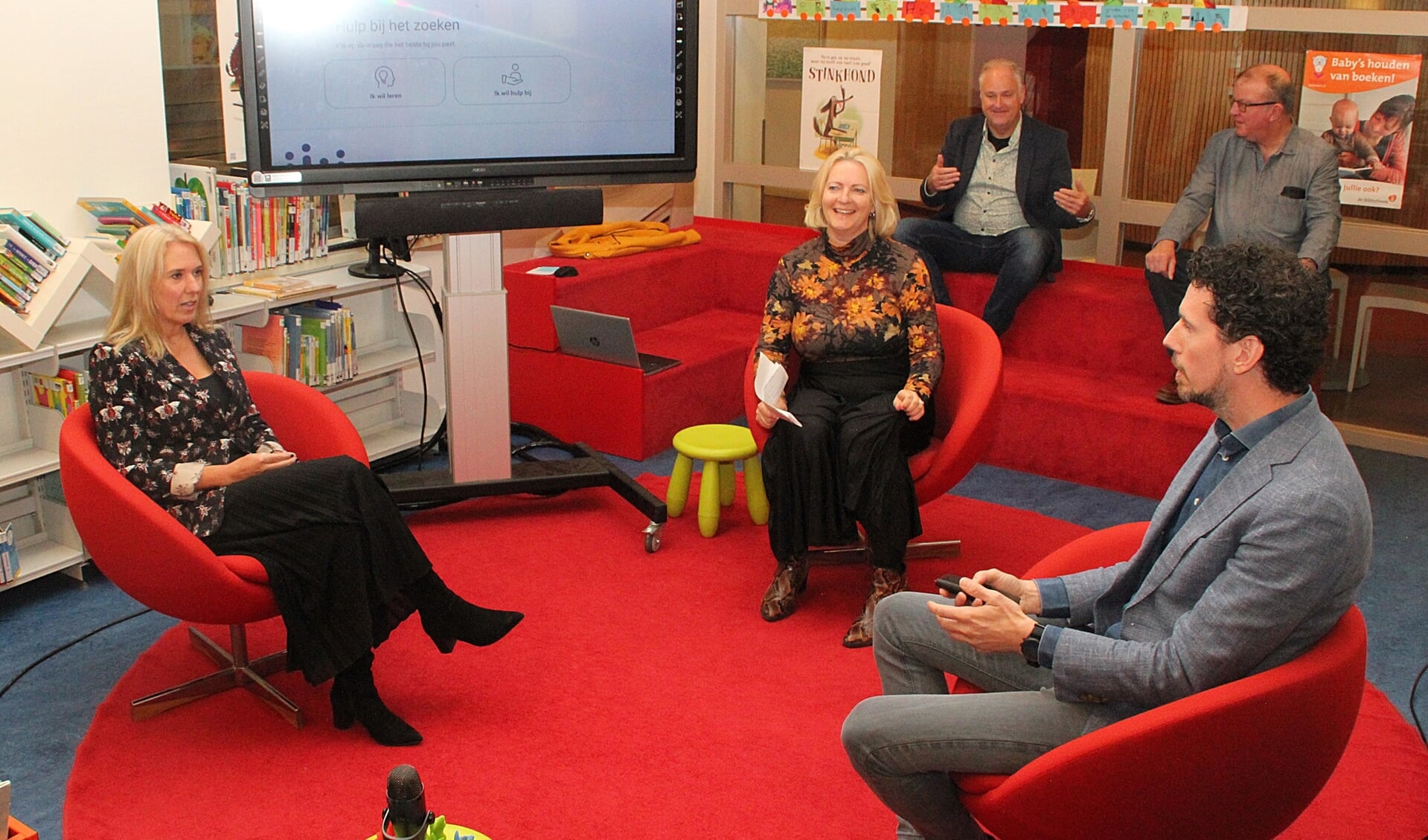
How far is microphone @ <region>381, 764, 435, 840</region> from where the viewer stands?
205cm

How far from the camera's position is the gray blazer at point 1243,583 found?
204 centimetres

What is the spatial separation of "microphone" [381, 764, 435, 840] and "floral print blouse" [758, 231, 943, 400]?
2.16 meters

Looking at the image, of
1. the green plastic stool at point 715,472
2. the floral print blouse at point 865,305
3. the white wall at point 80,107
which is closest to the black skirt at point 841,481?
the floral print blouse at point 865,305

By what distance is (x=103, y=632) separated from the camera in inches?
146

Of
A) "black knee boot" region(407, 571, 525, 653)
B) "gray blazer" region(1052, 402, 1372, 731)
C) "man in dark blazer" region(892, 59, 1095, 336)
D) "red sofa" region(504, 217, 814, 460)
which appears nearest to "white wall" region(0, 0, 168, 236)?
"red sofa" region(504, 217, 814, 460)

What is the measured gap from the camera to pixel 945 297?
541cm

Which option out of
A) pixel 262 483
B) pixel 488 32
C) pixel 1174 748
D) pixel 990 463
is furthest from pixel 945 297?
pixel 1174 748

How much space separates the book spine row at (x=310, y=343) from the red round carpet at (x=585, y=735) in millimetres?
900

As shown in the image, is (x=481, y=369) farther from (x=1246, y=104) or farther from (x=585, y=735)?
(x=1246, y=104)

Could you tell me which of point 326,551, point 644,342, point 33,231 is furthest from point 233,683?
point 644,342

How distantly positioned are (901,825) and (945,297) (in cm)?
313

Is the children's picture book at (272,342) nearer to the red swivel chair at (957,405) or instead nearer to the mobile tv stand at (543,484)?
the mobile tv stand at (543,484)

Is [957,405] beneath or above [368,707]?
above

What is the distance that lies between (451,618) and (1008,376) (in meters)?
2.69
